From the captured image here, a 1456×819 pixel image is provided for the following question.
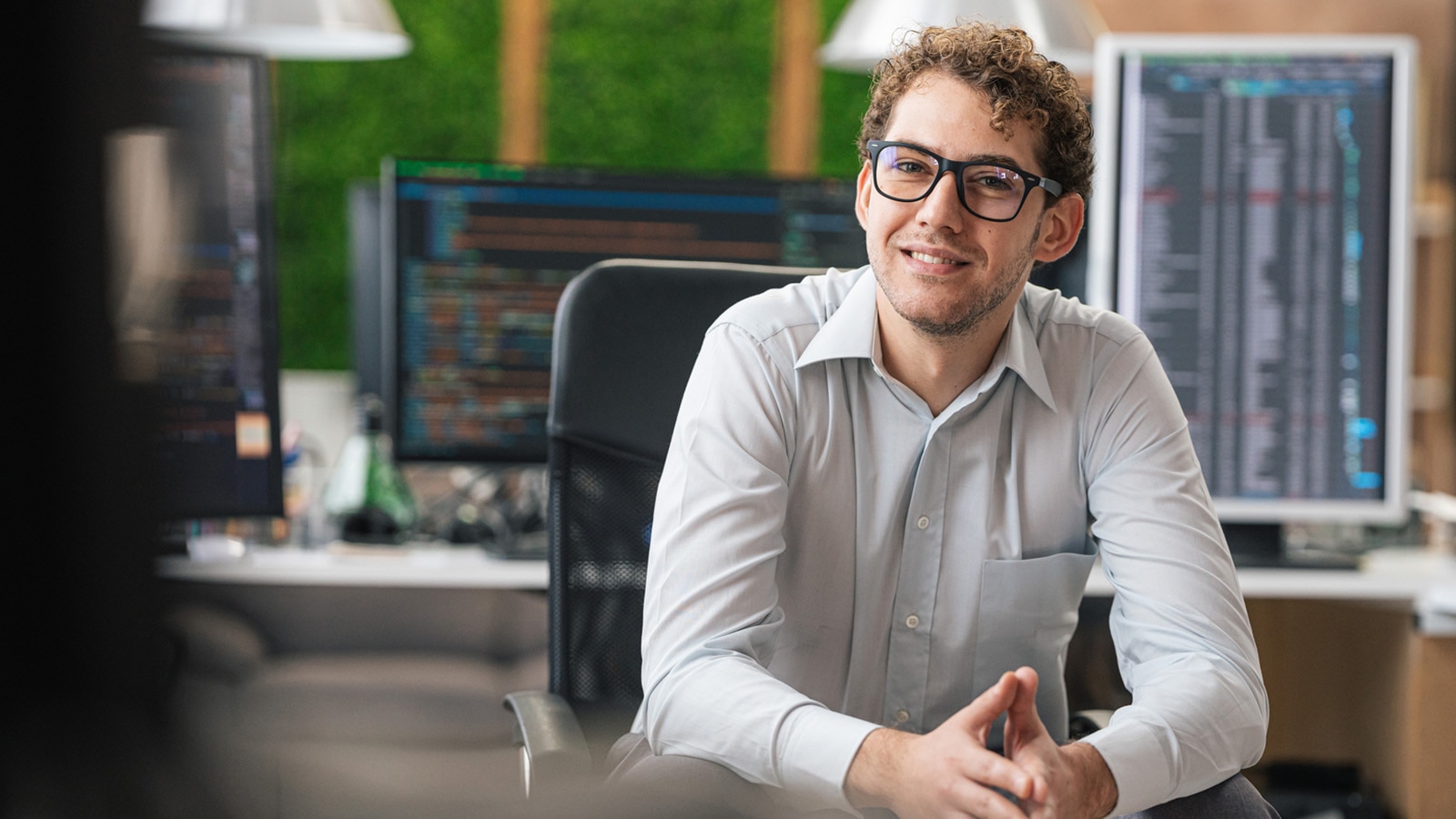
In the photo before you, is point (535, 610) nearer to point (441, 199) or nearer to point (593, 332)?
point (441, 199)

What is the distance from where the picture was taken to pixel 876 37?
209 cm

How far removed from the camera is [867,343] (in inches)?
50.3

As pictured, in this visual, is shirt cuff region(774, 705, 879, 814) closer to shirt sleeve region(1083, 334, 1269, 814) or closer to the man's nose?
shirt sleeve region(1083, 334, 1269, 814)

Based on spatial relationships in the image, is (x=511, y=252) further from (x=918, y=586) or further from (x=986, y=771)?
A: (x=986, y=771)

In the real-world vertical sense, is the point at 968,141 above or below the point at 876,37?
below

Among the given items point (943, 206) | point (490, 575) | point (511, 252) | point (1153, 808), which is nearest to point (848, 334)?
point (943, 206)

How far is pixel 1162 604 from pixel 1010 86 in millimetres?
489

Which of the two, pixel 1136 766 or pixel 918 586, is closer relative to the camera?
pixel 1136 766

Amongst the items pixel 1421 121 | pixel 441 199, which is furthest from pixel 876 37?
pixel 1421 121

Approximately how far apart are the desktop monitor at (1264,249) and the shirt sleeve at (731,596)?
1040mm

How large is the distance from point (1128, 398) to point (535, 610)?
1.21 m

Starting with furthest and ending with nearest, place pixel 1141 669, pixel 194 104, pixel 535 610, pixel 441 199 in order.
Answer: pixel 535 610, pixel 441 199, pixel 1141 669, pixel 194 104

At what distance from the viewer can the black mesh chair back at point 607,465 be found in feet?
4.62

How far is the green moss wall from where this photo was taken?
4.54m
